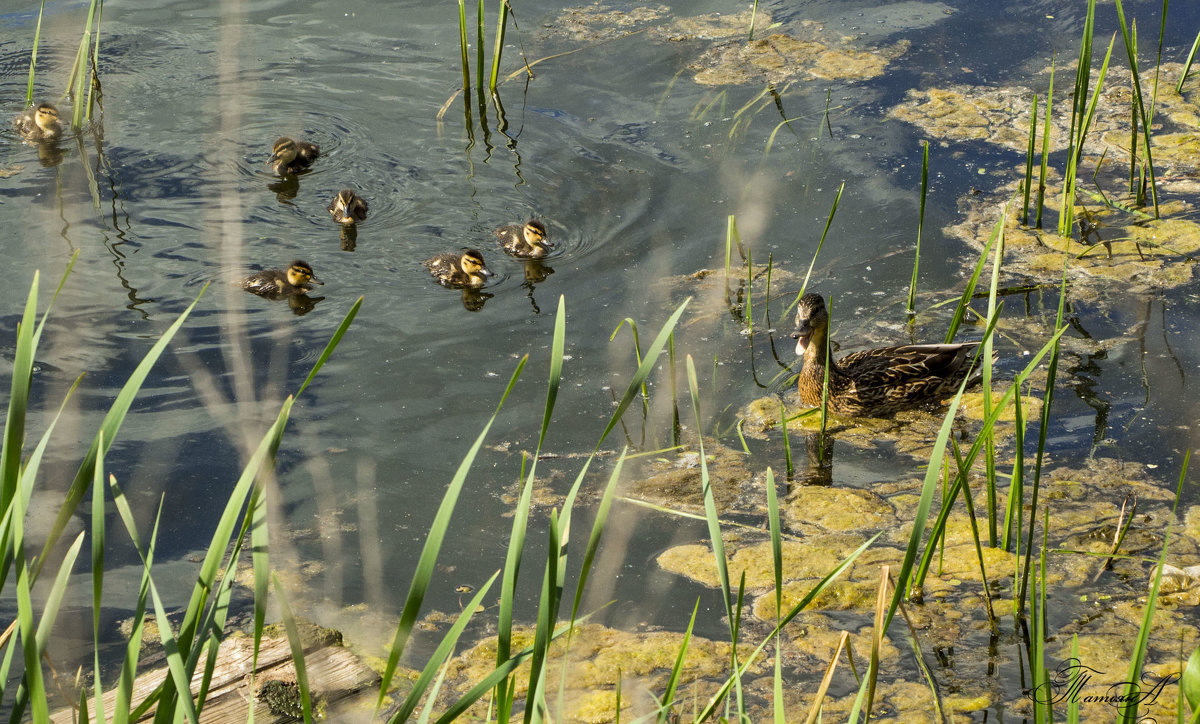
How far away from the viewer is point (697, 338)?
16.8ft

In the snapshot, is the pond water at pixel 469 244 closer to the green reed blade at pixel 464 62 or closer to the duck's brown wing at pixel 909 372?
the green reed blade at pixel 464 62

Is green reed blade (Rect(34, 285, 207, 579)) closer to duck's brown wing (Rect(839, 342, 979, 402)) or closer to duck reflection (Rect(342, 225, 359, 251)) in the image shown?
duck's brown wing (Rect(839, 342, 979, 402))

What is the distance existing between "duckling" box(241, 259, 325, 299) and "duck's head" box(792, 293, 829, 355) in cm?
235

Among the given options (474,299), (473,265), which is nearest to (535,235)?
(473,265)

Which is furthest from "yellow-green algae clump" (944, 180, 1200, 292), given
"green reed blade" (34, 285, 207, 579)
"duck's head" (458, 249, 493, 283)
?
"green reed blade" (34, 285, 207, 579)

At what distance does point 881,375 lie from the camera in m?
4.57

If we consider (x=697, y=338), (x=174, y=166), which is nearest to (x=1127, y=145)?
(x=697, y=338)

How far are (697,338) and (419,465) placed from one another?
1.44 m

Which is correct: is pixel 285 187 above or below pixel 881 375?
above

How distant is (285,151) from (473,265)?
66.5 inches

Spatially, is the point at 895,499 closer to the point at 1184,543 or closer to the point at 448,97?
the point at 1184,543

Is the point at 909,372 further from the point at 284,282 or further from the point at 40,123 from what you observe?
the point at 40,123

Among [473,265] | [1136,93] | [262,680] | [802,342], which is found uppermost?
[1136,93]

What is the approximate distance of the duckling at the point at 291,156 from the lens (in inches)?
259
